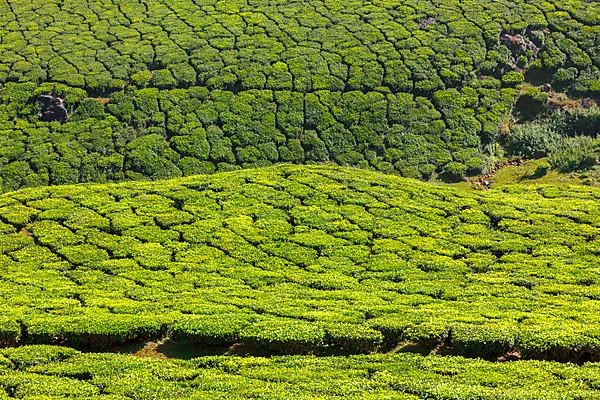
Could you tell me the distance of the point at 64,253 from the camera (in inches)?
1060

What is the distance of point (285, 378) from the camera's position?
1783 cm

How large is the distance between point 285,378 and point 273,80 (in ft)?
97.5

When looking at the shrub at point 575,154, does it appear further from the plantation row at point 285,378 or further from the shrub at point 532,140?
the plantation row at point 285,378

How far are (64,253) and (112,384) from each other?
10.7m

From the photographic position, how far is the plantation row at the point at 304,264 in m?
20.4

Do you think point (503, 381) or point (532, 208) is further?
point (532, 208)

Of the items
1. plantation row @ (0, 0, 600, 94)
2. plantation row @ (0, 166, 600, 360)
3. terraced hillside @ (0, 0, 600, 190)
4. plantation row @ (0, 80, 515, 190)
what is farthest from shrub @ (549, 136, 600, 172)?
plantation row @ (0, 0, 600, 94)

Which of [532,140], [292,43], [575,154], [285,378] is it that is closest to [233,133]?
[292,43]

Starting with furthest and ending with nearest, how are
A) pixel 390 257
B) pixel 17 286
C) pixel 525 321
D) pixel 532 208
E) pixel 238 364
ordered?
pixel 532 208 → pixel 390 257 → pixel 17 286 → pixel 525 321 → pixel 238 364

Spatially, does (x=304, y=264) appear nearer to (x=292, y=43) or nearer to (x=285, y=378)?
(x=285, y=378)

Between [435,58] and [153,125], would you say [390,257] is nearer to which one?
[153,125]

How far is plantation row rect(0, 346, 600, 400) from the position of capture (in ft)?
54.2

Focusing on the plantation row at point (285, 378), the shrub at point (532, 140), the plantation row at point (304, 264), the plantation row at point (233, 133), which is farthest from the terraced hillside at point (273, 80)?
the plantation row at point (285, 378)

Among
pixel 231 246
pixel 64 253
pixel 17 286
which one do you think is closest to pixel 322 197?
pixel 231 246
